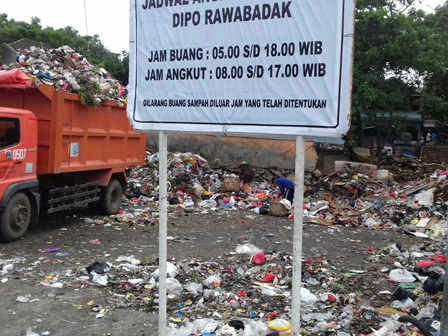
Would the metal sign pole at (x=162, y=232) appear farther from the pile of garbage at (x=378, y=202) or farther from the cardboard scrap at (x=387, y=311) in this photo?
the pile of garbage at (x=378, y=202)

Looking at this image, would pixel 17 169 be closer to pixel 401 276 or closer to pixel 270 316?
pixel 270 316

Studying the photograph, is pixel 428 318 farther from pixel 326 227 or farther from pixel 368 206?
pixel 368 206

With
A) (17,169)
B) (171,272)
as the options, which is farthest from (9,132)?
(171,272)

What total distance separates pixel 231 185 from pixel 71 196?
5198 millimetres

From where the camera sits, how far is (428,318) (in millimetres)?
4094

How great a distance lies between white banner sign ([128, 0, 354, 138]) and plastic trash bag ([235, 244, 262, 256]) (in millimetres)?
4038

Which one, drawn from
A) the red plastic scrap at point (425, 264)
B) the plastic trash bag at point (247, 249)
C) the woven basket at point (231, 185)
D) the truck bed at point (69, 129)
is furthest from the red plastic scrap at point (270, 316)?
the woven basket at point (231, 185)

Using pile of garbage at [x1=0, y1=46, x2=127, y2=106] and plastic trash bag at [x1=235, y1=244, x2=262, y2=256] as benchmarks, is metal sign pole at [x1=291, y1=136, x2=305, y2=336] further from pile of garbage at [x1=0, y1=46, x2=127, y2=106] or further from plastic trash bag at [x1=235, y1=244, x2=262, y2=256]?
pile of garbage at [x1=0, y1=46, x2=127, y2=106]

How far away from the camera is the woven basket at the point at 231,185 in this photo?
12.3 m

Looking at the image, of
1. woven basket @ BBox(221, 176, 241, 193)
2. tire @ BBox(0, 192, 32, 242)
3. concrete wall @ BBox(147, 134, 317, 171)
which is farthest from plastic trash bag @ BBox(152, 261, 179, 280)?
concrete wall @ BBox(147, 134, 317, 171)

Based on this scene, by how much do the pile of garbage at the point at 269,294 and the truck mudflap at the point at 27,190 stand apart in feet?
6.43

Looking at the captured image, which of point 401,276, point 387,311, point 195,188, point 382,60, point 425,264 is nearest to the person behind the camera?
point 387,311

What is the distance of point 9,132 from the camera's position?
673 cm

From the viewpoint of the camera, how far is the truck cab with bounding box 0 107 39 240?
21.6 feet
